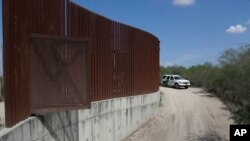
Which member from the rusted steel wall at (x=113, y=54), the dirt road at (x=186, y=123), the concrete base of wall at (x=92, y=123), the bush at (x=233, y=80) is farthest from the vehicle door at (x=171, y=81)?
the concrete base of wall at (x=92, y=123)

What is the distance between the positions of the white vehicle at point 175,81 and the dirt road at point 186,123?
14.2m

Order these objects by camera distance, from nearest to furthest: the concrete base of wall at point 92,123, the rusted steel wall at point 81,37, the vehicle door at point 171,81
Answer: the rusted steel wall at point 81,37 → the concrete base of wall at point 92,123 → the vehicle door at point 171,81

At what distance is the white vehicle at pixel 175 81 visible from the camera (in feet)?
141

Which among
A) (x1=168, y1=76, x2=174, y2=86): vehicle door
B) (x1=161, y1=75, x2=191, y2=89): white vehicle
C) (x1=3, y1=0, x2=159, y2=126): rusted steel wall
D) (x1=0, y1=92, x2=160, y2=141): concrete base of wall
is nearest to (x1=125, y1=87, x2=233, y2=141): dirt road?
(x1=0, y1=92, x2=160, y2=141): concrete base of wall

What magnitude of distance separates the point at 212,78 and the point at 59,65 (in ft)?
88.9

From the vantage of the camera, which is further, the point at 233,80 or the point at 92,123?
the point at 233,80

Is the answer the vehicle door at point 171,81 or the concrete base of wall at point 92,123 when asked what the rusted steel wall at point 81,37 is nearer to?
the concrete base of wall at point 92,123

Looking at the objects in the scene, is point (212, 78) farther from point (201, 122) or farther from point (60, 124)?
point (60, 124)

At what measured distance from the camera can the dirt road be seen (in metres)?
17.5

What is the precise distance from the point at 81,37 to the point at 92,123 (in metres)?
2.86

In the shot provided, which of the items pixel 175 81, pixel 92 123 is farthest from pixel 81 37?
pixel 175 81

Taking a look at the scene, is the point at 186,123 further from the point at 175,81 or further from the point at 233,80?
the point at 175,81

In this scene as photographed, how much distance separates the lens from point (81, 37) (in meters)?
11.5

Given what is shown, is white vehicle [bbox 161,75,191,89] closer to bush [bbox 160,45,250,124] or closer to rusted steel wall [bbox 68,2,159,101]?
bush [bbox 160,45,250,124]
